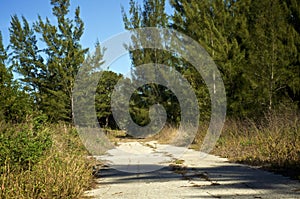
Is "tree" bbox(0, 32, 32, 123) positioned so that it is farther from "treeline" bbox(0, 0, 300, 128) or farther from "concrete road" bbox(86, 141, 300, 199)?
"concrete road" bbox(86, 141, 300, 199)

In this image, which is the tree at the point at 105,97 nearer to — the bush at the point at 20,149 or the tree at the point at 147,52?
the tree at the point at 147,52

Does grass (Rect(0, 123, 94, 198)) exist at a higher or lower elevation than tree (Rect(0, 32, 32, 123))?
lower

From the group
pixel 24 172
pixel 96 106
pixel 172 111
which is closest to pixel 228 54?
pixel 172 111

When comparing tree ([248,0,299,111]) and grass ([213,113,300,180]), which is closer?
grass ([213,113,300,180])

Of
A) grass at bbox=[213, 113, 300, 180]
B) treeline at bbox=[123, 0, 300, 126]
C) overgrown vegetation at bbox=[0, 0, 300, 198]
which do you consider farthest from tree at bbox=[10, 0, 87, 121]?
grass at bbox=[213, 113, 300, 180]

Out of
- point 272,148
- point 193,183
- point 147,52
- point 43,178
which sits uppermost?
point 147,52

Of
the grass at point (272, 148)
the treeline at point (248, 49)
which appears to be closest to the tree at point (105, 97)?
the treeline at point (248, 49)

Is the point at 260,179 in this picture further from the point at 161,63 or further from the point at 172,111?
the point at 161,63

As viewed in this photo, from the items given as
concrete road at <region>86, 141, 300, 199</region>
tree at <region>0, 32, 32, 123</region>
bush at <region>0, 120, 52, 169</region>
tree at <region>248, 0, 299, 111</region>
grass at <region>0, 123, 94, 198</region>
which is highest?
tree at <region>248, 0, 299, 111</region>

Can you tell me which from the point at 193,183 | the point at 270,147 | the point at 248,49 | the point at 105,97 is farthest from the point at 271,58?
the point at 105,97

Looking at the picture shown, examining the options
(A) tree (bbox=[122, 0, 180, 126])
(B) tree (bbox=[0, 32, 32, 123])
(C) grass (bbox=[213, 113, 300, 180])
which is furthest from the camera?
(A) tree (bbox=[122, 0, 180, 126])

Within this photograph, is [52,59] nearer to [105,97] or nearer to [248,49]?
[105,97]

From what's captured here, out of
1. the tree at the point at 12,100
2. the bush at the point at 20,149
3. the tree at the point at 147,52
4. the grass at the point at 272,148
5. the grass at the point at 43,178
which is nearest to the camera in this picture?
the grass at the point at 43,178

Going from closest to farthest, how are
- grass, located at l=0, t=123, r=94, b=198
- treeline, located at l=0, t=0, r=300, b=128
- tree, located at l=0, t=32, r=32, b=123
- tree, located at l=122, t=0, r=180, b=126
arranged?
grass, located at l=0, t=123, r=94, b=198 → tree, located at l=0, t=32, r=32, b=123 → treeline, located at l=0, t=0, r=300, b=128 → tree, located at l=122, t=0, r=180, b=126
